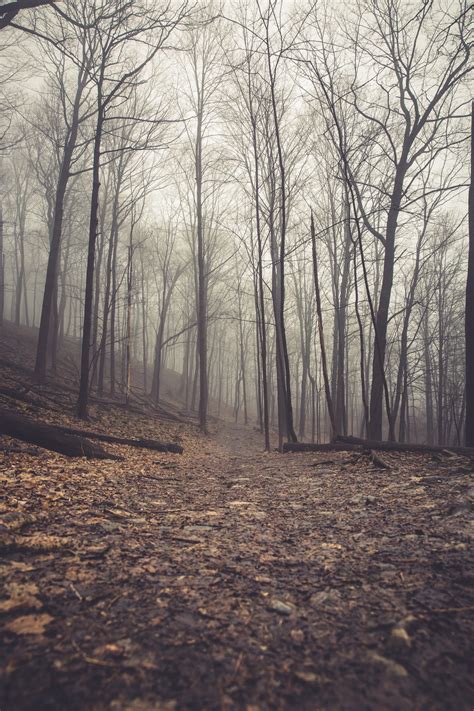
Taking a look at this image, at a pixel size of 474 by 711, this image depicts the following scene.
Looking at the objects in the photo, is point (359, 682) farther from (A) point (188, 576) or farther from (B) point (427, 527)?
(B) point (427, 527)

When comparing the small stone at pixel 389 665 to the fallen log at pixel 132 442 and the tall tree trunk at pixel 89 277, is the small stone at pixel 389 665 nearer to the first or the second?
the fallen log at pixel 132 442

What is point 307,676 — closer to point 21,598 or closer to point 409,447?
point 21,598

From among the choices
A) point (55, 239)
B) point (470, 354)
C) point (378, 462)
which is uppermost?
point (55, 239)

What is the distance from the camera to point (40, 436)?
14.2 feet

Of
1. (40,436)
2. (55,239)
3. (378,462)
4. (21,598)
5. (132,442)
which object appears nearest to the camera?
(21,598)

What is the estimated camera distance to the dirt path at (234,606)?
0.89m

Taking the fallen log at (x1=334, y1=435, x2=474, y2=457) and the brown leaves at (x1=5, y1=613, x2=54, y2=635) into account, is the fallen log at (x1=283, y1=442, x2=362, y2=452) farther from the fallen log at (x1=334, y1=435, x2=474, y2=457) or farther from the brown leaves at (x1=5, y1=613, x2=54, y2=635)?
the brown leaves at (x1=5, y1=613, x2=54, y2=635)

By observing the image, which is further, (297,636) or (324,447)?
(324,447)

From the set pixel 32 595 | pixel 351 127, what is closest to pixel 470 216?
pixel 351 127

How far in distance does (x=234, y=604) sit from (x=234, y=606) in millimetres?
14

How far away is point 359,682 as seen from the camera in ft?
3.02

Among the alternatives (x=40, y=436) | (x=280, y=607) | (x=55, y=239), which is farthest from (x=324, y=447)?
(x=55, y=239)

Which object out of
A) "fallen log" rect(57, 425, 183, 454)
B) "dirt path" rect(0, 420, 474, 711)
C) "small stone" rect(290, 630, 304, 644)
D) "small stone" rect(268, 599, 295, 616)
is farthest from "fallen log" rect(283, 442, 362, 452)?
"small stone" rect(290, 630, 304, 644)

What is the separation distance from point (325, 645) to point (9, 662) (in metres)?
0.94
